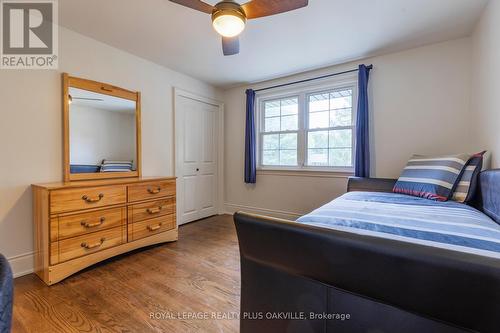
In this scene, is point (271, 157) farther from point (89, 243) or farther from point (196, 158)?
point (89, 243)

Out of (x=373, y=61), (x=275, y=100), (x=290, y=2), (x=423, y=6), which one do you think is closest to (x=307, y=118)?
(x=275, y=100)

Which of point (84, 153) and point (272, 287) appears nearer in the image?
point (272, 287)

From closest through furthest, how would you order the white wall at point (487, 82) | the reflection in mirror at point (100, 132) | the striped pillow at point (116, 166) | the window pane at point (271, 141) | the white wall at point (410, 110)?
the white wall at point (487, 82) → the reflection in mirror at point (100, 132) → the white wall at point (410, 110) → the striped pillow at point (116, 166) → the window pane at point (271, 141)

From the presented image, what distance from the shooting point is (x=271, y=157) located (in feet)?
13.1

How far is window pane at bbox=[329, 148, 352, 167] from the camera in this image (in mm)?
3249

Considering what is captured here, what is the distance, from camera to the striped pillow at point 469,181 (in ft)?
6.32

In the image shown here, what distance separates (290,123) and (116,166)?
258cm

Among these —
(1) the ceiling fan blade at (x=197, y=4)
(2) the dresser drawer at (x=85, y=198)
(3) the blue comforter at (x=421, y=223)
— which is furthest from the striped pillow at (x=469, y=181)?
(2) the dresser drawer at (x=85, y=198)

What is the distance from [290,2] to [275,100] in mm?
2413

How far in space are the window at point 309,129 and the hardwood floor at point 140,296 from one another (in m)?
1.88

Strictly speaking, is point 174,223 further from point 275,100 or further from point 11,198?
point 275,100

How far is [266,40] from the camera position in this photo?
259 centimetres

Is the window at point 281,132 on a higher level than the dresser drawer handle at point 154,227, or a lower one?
higher

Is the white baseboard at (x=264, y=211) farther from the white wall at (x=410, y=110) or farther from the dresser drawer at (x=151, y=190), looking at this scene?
the dresser drawer at (x=151, y=190)
